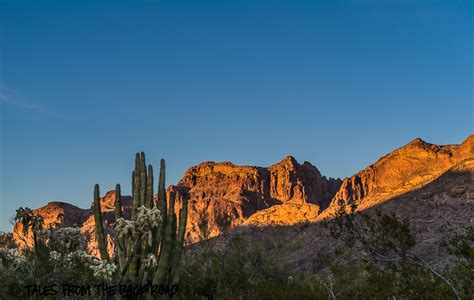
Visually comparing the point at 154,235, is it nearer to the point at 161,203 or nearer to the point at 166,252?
the point at 166,252

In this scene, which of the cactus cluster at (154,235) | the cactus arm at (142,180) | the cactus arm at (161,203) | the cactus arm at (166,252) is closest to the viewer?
the cactus cluster at (154,235)

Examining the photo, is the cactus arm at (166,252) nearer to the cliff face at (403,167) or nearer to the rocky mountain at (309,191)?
the rocky mountain at (309,191)

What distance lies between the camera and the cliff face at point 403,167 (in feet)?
238

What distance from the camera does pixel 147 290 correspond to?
1031 cm

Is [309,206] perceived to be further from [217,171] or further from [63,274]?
[63,274]

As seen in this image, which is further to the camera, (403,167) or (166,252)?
(403,167)

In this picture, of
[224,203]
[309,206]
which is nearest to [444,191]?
[309,206]

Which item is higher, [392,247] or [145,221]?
[145,221]

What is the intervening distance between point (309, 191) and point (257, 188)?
11.4 m

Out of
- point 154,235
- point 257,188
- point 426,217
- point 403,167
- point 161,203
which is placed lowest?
point 154,235

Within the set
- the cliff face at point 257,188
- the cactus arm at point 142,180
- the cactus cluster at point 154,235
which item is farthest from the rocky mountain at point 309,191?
the cactus arm at point 142,180

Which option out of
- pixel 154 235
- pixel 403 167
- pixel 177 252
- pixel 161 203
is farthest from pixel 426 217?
pixel 403 167

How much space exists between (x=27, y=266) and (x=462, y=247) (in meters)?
9.69

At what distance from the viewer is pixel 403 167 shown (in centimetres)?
8319
